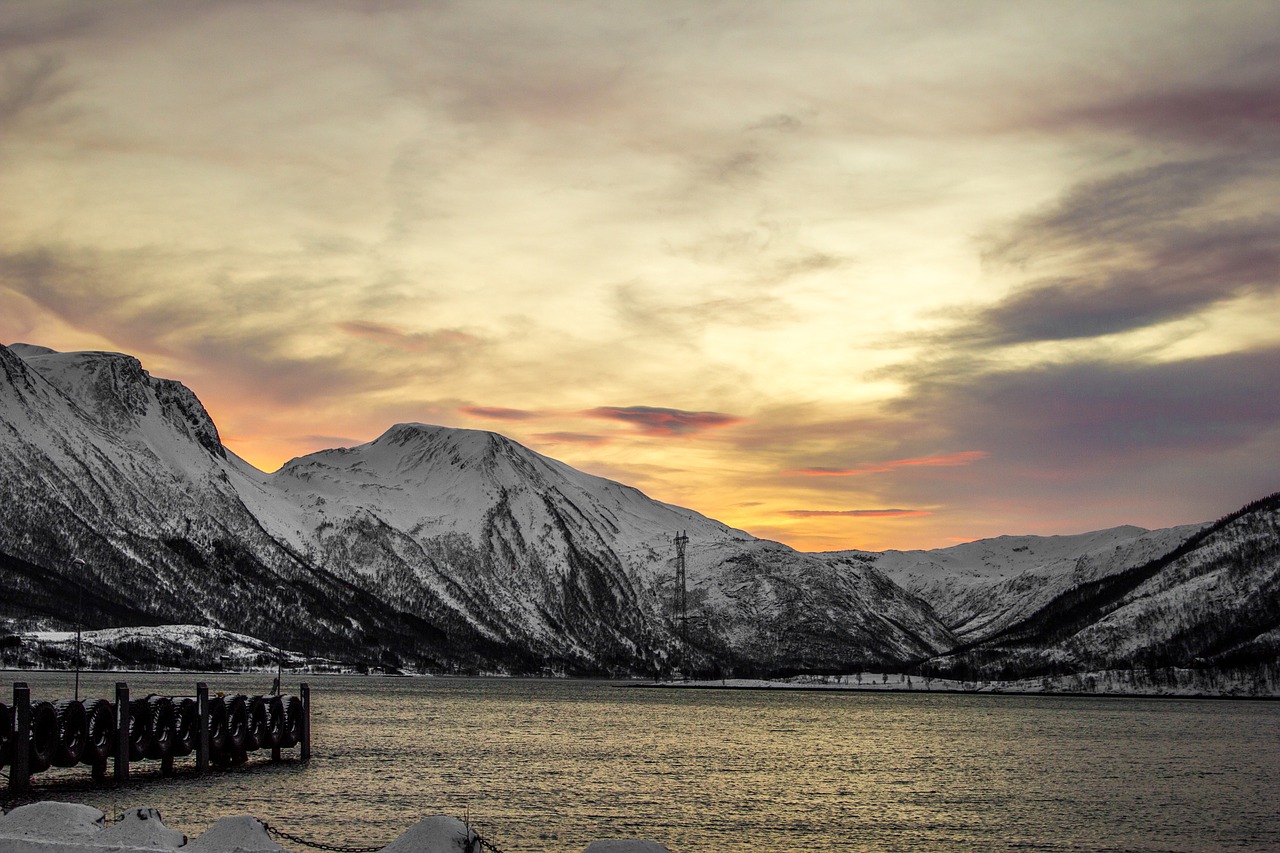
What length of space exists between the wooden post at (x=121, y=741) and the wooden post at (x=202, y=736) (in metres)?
6.34

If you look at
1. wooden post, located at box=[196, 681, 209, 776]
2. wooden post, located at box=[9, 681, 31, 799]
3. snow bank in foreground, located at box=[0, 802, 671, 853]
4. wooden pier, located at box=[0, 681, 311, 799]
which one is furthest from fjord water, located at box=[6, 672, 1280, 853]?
snow bank in foreground, located at box=[0, 802, 671, 853]

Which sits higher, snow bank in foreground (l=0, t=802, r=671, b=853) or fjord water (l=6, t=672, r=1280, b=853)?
snow bank in foreground (l=0, t=802, r=671, b=853)

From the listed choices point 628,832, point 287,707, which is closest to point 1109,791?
point 628,832

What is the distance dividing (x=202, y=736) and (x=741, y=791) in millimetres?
32660

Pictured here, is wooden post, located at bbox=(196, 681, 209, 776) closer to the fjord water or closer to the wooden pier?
the wooden pier

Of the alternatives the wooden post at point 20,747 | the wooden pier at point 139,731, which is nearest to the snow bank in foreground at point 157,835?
the wooden post at point 20,747

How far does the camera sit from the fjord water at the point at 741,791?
64.2m

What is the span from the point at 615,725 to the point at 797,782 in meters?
70.7

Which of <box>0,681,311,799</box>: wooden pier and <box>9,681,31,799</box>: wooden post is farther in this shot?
<box>0,681,311,799</box>: wooden pier

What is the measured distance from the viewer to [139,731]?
74.0 metres

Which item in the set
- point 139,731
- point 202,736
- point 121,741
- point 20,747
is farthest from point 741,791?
point 20,747

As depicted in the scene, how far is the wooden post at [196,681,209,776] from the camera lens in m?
78.0

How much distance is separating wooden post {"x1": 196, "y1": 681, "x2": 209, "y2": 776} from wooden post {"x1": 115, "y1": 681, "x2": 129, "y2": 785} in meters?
6.34

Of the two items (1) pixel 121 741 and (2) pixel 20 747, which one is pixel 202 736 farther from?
(2) pixel 20 747
